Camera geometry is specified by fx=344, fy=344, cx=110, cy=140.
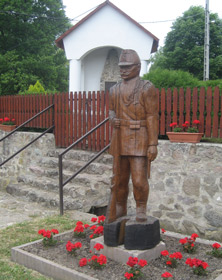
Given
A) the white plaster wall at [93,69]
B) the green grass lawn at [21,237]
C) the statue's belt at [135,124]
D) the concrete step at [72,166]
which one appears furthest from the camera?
the white plaster wall at [93,69]

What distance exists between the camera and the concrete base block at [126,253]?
12.0 ft

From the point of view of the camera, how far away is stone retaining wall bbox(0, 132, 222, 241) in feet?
17.3

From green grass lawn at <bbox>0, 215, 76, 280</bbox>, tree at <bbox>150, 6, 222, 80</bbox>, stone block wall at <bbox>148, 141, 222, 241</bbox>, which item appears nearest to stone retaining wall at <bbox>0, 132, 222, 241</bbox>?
stone block wall at <bbox>148, 141, 222, 241</bbox>

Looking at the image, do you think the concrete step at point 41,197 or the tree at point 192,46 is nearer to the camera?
the concrete step at point 41,197

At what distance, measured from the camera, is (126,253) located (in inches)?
144

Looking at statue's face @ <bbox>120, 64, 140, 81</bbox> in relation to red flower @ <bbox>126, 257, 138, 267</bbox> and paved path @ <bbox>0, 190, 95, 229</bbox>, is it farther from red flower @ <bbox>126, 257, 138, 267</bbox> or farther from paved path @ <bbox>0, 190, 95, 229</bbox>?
paved path @ <bbox>0, 190, 95, 229</bbox>

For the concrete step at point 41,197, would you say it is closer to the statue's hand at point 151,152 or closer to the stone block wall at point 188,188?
the stone block wall at point 188,188

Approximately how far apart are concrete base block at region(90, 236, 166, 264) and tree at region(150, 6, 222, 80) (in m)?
21.6

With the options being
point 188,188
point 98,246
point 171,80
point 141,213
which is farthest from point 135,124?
point 171,80

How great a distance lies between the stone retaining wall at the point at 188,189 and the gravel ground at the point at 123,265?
112 centimetres

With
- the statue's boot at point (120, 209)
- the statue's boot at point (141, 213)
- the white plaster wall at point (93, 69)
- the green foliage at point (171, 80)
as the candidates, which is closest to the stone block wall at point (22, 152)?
the green foliage at point (171, 80)

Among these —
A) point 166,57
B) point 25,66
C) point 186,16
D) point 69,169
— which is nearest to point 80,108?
point 69,169

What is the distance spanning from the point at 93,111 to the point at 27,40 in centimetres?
1718

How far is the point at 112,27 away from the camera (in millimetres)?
12867
